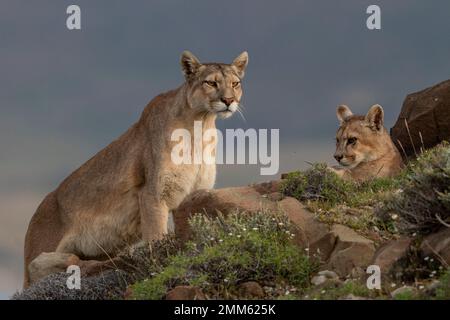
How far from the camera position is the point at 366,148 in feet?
54.3

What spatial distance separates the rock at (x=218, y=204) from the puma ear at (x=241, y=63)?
269cm

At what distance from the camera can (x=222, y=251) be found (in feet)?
36.0

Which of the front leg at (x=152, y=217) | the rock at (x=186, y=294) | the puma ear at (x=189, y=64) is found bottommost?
the rock at (x=186, y=294)

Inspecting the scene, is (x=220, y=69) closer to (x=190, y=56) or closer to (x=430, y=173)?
(x=190, y=56)

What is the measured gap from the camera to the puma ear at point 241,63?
15.2m

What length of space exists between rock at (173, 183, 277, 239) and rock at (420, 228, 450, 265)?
2868 millimetres

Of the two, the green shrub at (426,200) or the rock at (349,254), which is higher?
the green shrub at (426,200)

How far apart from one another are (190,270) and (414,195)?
291 centimetres

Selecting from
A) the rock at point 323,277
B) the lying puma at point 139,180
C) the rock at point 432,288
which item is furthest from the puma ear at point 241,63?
the rock at point 432,288

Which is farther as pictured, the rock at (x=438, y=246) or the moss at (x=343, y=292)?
the rock at (x=438, y=246)

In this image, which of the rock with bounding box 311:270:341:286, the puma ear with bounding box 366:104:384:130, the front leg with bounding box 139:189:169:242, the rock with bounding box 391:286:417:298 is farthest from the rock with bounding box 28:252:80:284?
the rock with bounding box 391:286:417:298

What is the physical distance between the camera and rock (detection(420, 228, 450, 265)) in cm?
944

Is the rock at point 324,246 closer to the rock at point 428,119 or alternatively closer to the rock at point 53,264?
the rock at point 53,264
